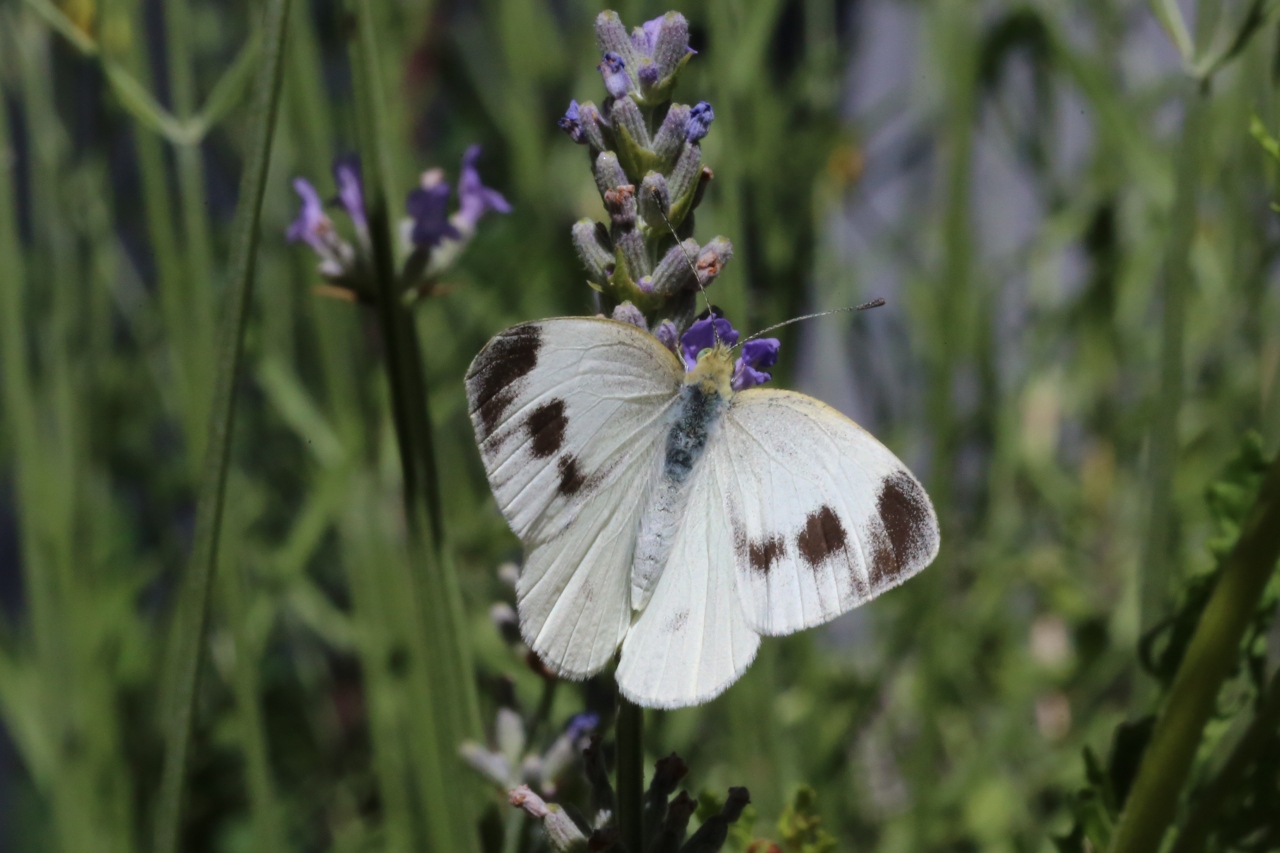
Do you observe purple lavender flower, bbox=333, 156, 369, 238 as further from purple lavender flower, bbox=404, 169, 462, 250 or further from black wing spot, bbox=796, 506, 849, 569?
black wing spot, bbox=796, 506, 849, 569

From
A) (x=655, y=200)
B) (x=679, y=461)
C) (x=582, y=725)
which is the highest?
(x=655, y=200)

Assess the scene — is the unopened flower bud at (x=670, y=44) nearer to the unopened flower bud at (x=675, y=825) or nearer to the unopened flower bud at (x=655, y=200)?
the unopened flower bud at (x=655, y=200)

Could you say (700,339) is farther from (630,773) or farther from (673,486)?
(630,773)

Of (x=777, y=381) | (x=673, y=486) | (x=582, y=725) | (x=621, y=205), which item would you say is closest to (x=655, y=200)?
(x=621, y=205)

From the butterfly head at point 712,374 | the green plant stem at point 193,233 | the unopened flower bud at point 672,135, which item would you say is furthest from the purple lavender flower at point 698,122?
the green plant stem at point 193,233

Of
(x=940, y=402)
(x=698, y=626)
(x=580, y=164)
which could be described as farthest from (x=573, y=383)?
(x=580, y=164)

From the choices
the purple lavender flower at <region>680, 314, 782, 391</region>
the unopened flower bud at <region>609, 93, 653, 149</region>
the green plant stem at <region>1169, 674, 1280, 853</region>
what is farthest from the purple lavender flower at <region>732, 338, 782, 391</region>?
the green plant stem at <region>1169, 674, 1280, 853</region>
